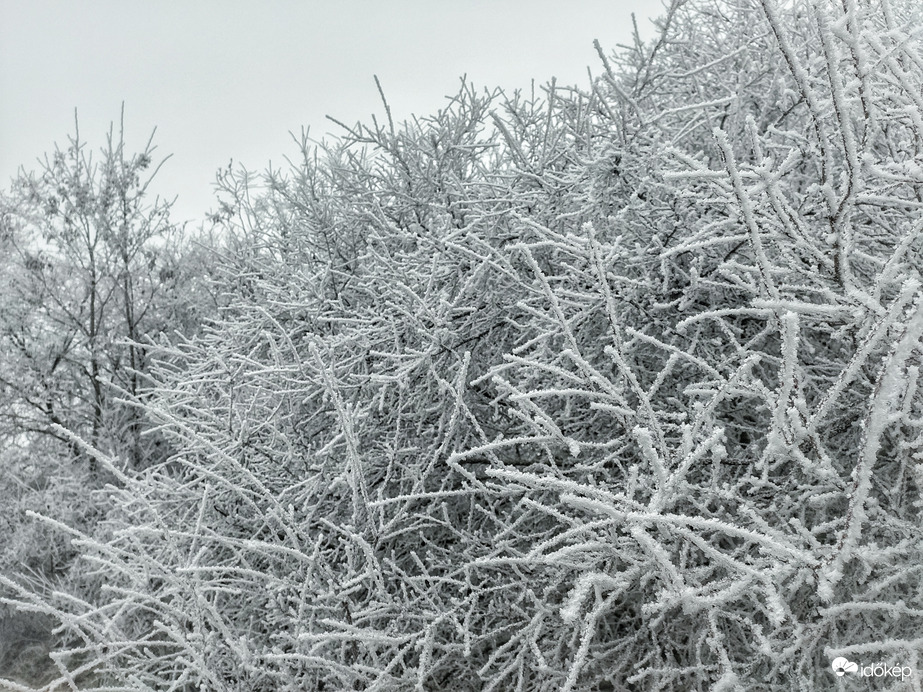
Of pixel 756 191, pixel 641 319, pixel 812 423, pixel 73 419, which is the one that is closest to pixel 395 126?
pixel 641 319

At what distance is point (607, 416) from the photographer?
10.6 feet

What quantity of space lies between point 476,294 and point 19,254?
1064 cm

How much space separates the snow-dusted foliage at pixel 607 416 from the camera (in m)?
1.91

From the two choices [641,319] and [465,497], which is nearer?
[641,319]

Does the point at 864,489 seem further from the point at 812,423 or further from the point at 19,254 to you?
the point at 19,254

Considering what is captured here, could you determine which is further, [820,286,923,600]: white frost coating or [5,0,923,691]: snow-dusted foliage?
[5,0,923,691]: snow-dusted foliage

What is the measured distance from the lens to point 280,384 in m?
4.06

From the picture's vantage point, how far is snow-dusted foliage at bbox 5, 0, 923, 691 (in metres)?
1.91

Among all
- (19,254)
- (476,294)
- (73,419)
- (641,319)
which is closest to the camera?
(641,319)

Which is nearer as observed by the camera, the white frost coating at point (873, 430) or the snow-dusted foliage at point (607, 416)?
the white frost coating at point (873, 430)

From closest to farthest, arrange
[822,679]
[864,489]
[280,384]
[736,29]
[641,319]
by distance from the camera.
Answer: [864,489]
[822,679]
[641,319]
[280,384]
[736,29]

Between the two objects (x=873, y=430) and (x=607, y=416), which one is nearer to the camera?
(x=873, y=430)

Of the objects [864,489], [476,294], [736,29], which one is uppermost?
[736,29]

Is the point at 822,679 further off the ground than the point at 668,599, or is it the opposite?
the point at 668,599
